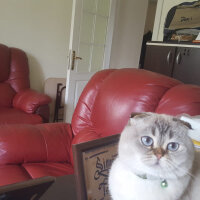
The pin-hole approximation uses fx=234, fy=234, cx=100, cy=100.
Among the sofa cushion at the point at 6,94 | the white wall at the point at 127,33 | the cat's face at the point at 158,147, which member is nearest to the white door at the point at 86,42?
the white wall at the point at 127,33

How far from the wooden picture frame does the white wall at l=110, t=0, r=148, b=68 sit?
9.28 ft

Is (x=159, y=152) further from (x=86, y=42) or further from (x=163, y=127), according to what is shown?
(x=86, y=42)

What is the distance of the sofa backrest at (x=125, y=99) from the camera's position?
108 cm

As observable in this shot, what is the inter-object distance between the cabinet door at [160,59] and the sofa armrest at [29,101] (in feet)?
3.65

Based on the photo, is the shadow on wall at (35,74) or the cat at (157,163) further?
the shadow on wall at (35,74)

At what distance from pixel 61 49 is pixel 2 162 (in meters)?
2.19

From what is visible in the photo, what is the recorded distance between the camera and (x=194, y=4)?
186cm

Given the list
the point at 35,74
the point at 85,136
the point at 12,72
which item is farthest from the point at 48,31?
the point at 85,136

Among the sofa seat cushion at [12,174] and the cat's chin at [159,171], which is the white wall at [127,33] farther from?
the cat's chin at [159,171]

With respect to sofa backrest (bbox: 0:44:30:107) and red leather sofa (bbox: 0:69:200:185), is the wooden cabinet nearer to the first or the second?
red leather sofa (bbox: 0:69:200:185)

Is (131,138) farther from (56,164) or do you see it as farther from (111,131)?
(56,164)

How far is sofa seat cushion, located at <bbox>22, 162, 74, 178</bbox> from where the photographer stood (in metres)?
1.29

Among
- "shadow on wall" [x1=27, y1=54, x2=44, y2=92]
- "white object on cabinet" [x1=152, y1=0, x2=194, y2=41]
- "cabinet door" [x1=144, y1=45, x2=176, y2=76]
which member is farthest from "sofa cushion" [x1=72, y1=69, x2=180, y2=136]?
"shadow on wall" [x1=27, y1=54, x2=44, y2=92]

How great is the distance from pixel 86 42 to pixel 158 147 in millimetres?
2445
